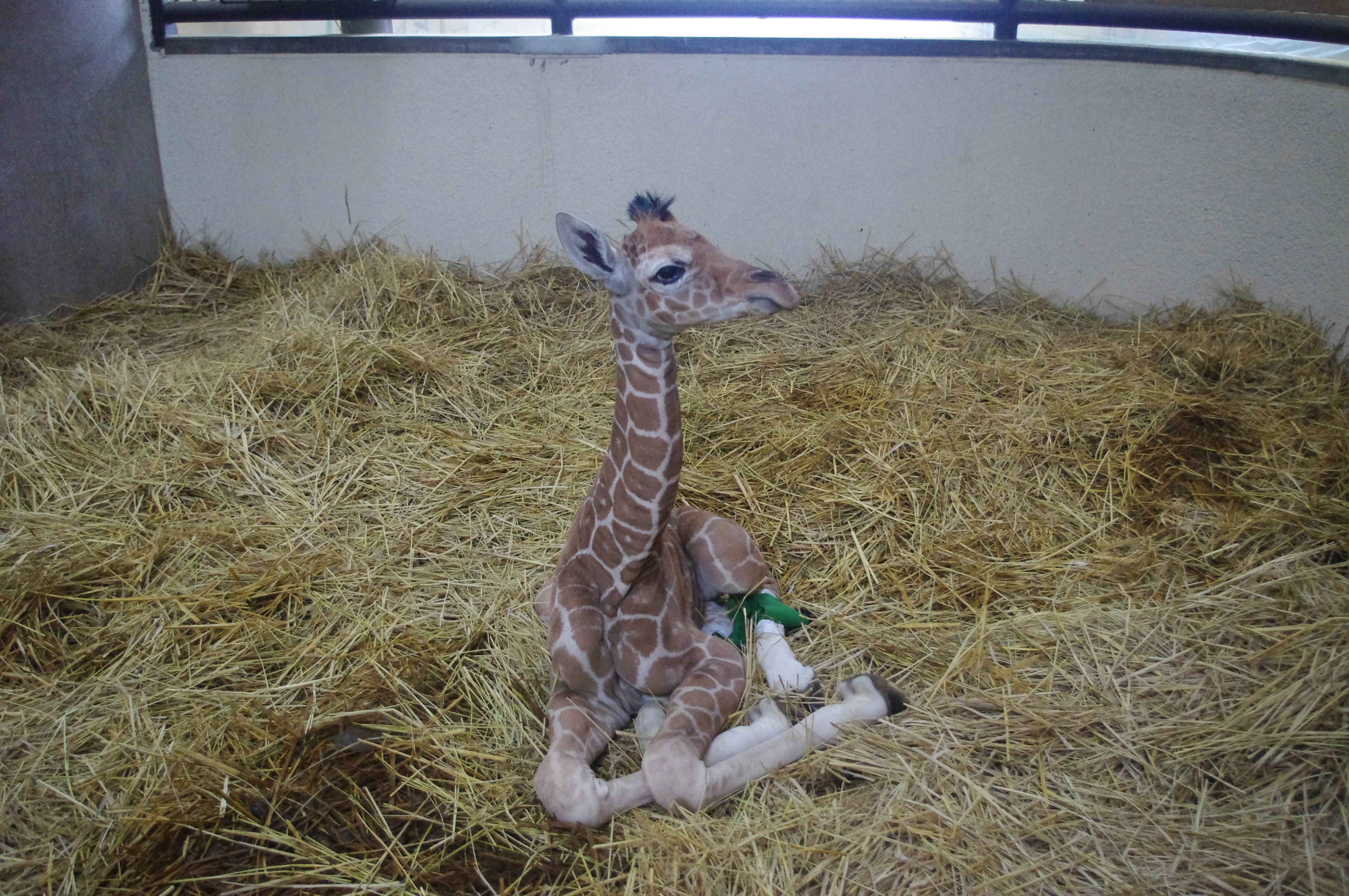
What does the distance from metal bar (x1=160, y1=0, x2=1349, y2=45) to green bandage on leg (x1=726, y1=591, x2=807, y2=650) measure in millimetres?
2970

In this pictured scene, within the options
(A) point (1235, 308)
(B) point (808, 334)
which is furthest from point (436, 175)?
(A) point (1235, 308)

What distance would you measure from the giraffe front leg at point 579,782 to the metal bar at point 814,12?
343cm

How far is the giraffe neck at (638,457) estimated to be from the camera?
216 centimetres

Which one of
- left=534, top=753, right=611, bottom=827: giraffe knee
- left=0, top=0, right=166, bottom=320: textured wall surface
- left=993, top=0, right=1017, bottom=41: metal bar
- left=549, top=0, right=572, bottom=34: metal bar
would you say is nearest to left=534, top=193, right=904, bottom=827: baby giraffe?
left=534, top=753, right=611, bottom=827: giraffe knee

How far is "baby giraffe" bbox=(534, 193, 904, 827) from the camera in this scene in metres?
2.02

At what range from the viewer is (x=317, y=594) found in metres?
2.75

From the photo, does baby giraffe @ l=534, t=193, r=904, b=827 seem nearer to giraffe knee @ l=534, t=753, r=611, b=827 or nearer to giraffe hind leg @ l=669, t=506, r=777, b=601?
giraffe knee @ l=534, t=753, r=611, b=827

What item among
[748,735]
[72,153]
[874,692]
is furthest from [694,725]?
[72,153]

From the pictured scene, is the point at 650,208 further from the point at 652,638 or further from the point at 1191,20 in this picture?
the point at 1191,20

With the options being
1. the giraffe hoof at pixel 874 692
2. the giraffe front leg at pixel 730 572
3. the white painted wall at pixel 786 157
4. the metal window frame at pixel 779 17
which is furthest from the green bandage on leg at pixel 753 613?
the metal window frame at pixel 779 17

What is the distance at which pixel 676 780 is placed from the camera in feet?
6.58

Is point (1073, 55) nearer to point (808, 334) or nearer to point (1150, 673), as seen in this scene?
point (808, 334)

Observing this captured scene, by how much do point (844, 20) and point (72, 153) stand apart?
3.73 m

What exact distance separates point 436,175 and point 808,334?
2.07 metres
